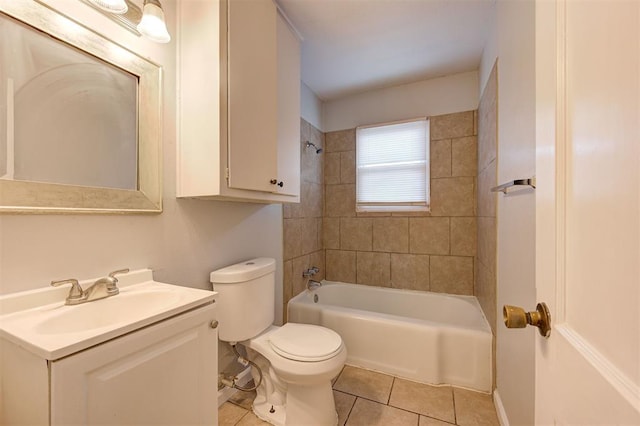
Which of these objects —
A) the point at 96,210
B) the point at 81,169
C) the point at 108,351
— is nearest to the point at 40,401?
the point at 108,351

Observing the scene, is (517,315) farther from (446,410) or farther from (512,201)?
(446,410)

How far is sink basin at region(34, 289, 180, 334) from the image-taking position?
0.81 meters

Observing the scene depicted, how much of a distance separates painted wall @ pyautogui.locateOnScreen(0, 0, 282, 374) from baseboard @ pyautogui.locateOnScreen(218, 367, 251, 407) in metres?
0.67

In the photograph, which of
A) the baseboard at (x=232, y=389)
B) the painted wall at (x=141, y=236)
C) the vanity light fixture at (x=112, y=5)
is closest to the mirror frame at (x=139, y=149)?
the painted wall at (x=141, y=236)

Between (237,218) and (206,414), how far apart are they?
1.04m

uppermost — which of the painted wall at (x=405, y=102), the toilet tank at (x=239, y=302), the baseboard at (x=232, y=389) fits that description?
the painted wall at (x=405, y=102)

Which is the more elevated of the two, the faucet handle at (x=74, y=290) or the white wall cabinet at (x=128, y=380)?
the faucet handle at (x=74, y=290)

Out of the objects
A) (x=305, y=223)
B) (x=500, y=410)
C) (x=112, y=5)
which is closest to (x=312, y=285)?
(x=305, y=223)

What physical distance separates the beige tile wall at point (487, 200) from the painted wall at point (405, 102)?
28 cm

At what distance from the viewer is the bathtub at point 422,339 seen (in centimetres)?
170

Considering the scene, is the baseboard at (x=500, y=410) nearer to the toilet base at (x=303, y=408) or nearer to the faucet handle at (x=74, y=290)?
the toilet base at (x=303, y=408)

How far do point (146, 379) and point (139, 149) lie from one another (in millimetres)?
952

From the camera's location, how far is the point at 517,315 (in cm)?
54

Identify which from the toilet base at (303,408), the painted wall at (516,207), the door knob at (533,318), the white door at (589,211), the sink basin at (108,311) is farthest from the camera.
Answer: the toilet base at (303,408)
